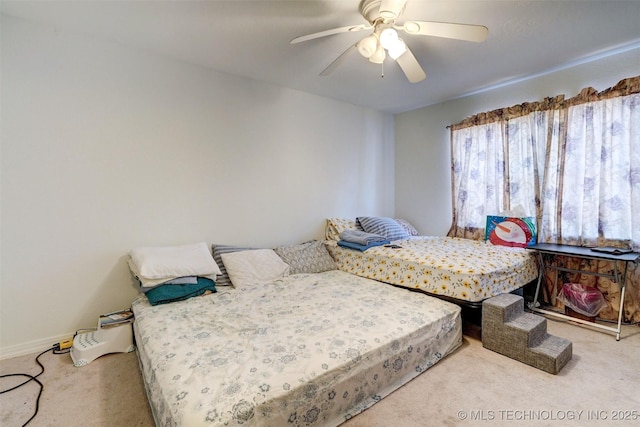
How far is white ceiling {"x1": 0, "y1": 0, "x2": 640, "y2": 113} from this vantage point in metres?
1.89

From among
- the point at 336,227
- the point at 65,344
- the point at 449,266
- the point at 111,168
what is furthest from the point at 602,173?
the point at 65,344

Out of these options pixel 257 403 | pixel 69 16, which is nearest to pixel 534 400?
pixel 257 403

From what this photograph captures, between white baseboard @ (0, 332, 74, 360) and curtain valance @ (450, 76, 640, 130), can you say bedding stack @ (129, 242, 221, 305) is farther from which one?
curtain valance @ (450, 76, 640, 130)

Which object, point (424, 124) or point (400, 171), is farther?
point (400, 171)

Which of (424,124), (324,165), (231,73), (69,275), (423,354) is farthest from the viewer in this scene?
(424,124)

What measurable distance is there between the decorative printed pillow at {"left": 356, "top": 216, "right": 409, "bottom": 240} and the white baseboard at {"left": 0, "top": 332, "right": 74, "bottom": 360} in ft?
9.85

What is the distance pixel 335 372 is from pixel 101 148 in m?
2.44

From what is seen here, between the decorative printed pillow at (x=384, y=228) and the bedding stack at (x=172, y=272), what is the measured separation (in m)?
1.88

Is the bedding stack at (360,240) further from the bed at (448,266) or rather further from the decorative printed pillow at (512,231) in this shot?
the decorative printed pillow at (512,231)

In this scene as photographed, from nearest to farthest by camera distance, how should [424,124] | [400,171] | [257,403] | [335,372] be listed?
[257,403] → [335,372] → [424,124] → [400,171]

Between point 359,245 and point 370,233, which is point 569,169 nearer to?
point 370,233

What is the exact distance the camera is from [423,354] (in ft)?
6.06

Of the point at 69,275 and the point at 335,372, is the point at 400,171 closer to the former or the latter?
the point at 335,372

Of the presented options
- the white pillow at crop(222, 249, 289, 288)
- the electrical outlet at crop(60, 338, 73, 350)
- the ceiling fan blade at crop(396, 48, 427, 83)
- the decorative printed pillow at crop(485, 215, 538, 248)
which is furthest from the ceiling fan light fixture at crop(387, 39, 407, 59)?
the electrical outlet at crop(60, 338, 73, 350)
